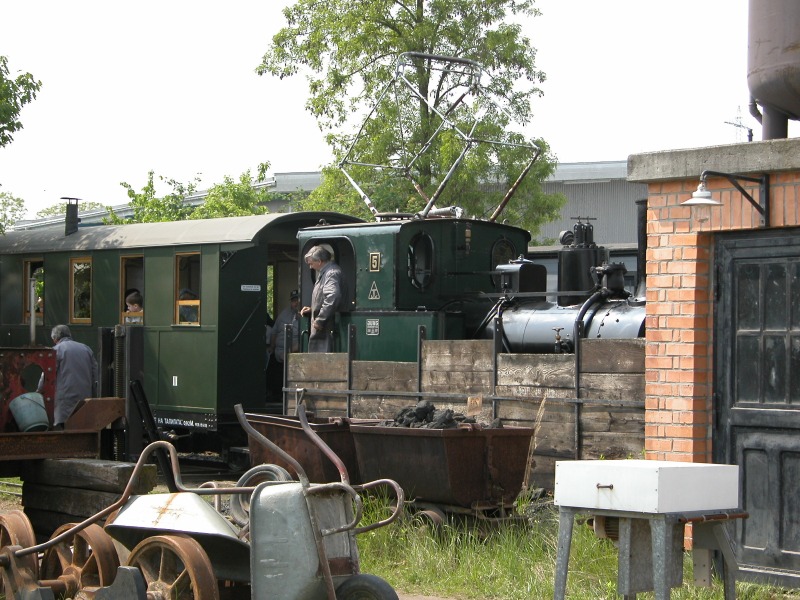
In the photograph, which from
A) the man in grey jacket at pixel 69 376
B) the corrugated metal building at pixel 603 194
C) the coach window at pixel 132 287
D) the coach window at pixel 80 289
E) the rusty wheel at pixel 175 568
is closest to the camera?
the rusty wheel at pixel 175 568

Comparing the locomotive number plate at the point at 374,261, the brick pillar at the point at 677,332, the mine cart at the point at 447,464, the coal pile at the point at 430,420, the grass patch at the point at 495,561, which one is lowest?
the grass patch at the point at 495,561

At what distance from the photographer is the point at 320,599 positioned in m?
5.81

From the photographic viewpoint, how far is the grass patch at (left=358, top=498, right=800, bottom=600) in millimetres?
7254

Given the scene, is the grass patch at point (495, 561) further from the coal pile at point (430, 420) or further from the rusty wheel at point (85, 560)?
the rusty wheel at point (85, 560)

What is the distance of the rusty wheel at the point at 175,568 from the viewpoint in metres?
5.90

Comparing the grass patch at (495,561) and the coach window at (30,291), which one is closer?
the grass patch at (495,561)

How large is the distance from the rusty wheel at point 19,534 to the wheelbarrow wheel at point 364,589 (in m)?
1.98

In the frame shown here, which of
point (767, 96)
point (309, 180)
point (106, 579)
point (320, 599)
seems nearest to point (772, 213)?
point (767, 96)

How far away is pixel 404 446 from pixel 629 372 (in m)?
1.77

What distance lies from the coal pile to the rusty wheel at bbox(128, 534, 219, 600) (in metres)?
2.84

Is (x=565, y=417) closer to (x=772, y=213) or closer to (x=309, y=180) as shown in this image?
(x=772, y=213)

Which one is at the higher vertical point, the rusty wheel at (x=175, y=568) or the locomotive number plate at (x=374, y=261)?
the locomotive number plate at (x=374, y=261)

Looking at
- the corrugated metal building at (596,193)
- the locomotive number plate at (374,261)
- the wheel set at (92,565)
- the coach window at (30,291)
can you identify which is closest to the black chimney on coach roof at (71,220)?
the coach window at (30,291)

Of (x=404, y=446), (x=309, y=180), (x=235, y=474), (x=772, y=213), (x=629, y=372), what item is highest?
(x=309, y=180)
